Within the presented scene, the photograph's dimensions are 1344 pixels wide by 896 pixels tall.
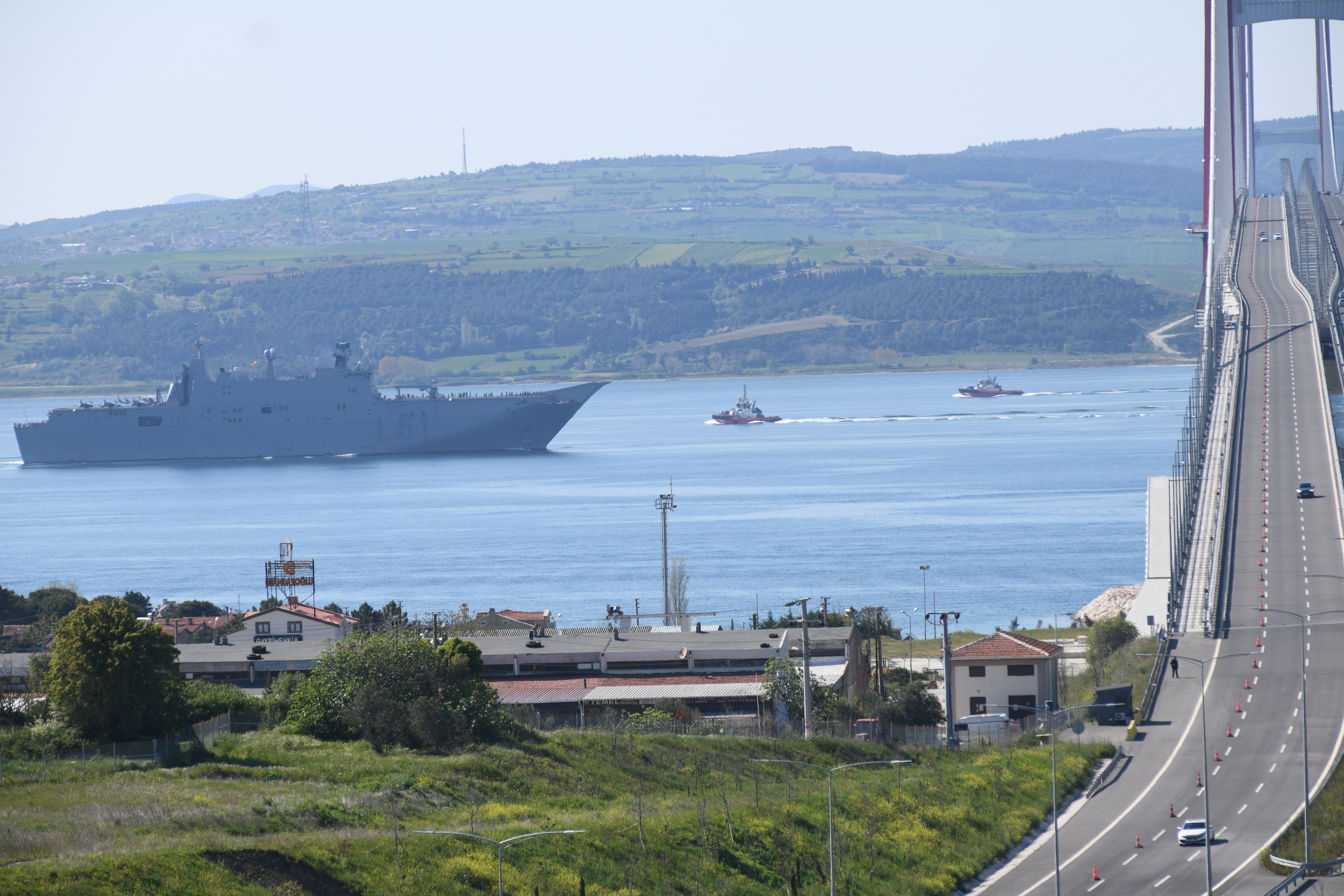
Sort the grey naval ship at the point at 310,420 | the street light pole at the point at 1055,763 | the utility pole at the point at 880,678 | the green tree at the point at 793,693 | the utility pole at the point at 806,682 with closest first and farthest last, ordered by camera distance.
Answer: the street light pole at the point at 1055,763 < the utility pole at the point at 806,682 < the green tree at the point at 793,693 < the utility pole at the point at 880,678 < the grey naval ship at the point at 310,420

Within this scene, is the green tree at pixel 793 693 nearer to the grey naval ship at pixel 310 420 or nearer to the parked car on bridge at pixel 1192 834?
the parked car on bridge at pixel 1192 834

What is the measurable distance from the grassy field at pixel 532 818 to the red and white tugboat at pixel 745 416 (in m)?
125

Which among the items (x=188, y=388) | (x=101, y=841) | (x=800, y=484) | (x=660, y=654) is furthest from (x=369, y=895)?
(x=188, y=388)

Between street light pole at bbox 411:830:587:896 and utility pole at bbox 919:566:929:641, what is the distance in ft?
87.1

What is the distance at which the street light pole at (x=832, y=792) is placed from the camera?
1723 cm

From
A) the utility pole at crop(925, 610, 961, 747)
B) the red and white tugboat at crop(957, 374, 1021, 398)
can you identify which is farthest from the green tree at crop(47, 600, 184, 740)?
the red and white tugboat at crop(957, 374, 1021, 398)

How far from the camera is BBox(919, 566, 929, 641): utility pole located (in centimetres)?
4656

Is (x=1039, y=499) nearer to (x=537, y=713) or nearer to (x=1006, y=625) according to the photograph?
(x=1006, y=625)

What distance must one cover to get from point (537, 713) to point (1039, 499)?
183ft

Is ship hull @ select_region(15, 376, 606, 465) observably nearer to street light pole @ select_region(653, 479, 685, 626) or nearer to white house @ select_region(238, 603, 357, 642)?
street light pole @ select_region(653, 479, 685, 626)

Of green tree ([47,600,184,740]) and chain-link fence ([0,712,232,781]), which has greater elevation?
green tree ([47,600,184,740])

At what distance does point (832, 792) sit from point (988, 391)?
164 m

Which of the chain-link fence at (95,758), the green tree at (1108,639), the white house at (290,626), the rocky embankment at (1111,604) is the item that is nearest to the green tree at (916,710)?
the green tree at (1108,639)

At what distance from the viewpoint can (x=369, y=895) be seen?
1709cm
